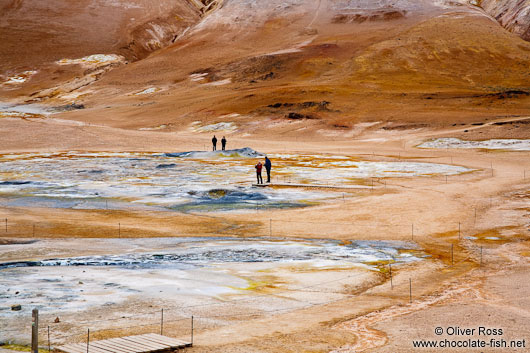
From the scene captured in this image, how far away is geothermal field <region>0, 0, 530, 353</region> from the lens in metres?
16.4

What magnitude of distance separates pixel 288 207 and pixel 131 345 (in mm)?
24367

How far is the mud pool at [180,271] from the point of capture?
59.3ft

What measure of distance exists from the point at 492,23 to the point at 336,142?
262ft

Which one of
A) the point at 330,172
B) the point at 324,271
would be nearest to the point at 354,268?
the point at 324,271

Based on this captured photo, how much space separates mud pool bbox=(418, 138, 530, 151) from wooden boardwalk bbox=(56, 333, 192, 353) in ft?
195

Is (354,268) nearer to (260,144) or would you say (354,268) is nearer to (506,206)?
(506,206)

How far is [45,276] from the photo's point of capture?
2020 cm

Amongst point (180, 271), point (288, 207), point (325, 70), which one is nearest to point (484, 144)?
point (288, 207)

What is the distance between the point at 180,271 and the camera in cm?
2162

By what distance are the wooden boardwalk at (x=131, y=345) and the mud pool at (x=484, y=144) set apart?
195 ft

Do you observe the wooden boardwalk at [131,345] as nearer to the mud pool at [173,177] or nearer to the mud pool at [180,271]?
the mud pool at [180,271]

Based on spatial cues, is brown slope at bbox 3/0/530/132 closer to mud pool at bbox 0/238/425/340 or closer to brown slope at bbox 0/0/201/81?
brown slope at bbox 0/0/201/81

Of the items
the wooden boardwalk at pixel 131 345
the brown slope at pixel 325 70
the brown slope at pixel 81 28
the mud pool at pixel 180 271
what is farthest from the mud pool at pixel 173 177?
the brown slope at pixel 81 28

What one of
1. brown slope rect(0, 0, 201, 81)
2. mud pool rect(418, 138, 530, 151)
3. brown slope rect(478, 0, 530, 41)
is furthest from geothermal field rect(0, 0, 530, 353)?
brown slope rect(0, 0, 201, 81)
